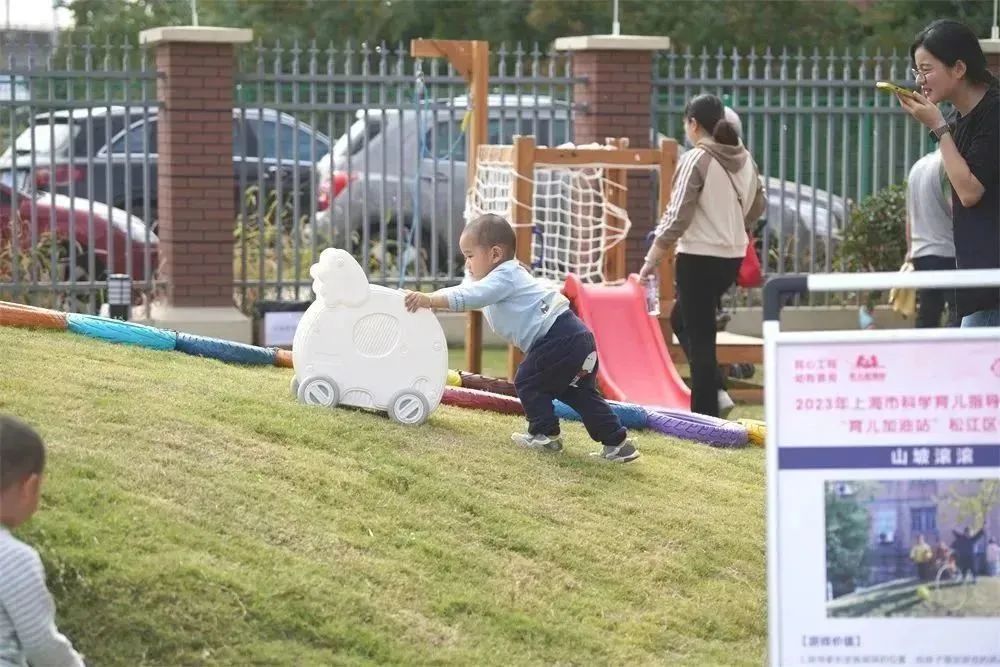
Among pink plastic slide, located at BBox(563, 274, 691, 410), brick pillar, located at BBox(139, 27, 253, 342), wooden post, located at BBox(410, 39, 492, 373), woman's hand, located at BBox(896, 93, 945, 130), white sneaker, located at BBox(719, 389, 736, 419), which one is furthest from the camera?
brick pillar, located at BBox(139, 27, 253, 342)

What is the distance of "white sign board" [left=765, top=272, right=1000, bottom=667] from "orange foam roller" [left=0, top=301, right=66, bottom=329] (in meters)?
Result: 5.44

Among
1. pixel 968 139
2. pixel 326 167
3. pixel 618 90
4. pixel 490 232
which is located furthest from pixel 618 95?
pixel 968 139

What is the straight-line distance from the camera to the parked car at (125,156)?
44.2 ft

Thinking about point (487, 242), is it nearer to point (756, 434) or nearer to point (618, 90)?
point (756, 434)

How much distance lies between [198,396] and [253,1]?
22745 millimetres

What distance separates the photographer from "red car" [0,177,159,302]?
13625 millimetres

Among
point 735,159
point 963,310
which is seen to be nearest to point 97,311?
point 735,159

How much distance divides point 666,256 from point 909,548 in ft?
26.1

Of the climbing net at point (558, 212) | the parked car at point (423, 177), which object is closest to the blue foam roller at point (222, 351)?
the climbing net at point (558, 212)

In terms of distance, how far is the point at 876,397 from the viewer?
405 cm

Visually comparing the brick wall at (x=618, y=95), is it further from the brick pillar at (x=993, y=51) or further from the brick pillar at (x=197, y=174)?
the brick pillar at (x=993, y=51)

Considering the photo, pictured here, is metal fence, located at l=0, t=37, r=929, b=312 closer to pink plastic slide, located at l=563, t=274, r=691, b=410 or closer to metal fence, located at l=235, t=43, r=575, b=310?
metal fence, located at l=235, t=43, r=575, b=310

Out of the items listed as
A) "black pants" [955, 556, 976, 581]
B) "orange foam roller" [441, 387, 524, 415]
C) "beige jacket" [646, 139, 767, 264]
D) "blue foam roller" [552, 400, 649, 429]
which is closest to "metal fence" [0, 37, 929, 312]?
"beige jacket" [646, 139, 767, 264]

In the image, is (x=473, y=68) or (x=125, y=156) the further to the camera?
(x=125, y=156)
